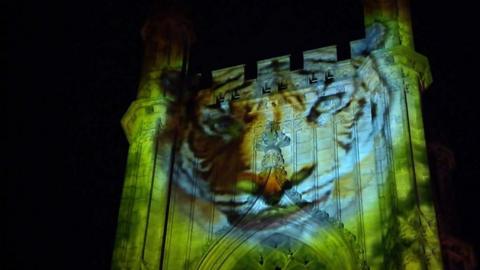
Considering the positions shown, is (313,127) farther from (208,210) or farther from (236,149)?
(208,210)

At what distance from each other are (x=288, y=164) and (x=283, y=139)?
0.58m

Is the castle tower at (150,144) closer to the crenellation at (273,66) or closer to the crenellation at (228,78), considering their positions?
the crenellation at (228,78)

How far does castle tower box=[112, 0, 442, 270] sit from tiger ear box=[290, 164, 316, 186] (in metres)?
0.03

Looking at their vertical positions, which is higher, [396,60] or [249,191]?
[396,60]

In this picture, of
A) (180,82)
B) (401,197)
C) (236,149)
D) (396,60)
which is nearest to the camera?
(401,197)

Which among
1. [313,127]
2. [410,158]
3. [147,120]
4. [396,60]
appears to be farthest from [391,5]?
[147,120]

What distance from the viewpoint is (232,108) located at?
17.6 meters

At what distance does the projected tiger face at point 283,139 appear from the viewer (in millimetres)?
15414

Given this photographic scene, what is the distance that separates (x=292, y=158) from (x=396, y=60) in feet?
9.72

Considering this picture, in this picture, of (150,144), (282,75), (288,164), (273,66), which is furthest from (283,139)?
(150,144)

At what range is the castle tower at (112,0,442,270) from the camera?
14.2 meters

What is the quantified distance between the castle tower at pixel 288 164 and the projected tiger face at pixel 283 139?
3 cm

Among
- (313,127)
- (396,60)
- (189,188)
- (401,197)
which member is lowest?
(401,197)

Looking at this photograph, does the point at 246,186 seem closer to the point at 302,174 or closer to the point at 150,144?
the point at 302,174
